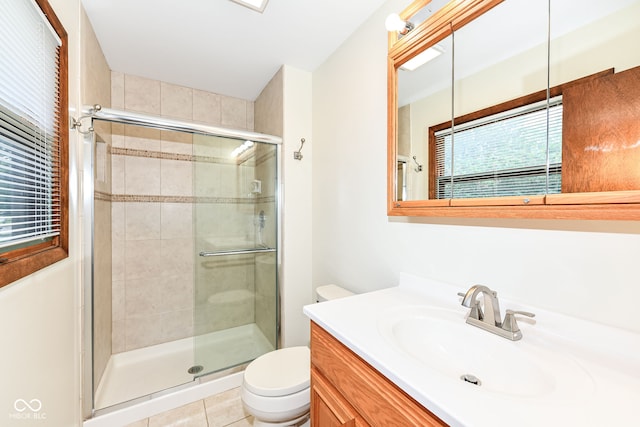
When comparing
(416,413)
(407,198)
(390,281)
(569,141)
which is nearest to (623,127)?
(569,141)

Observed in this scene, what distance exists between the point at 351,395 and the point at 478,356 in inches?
16.7

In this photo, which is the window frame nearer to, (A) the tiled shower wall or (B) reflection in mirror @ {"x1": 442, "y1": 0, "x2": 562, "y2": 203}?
(B) reflection in mirror @ {"x1": 442, "y1": 0, "x2": 562, "y2": 203}

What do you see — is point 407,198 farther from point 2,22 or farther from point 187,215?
point 187,215

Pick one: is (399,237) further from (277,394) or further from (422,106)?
(277,394)

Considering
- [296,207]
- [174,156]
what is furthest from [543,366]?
[174,156]

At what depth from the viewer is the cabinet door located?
810 millimetres

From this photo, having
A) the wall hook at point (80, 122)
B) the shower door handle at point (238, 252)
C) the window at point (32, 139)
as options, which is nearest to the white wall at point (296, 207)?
the shower door handle at point (238, 252)

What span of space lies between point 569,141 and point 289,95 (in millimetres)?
1738

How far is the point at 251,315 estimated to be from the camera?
2.15m

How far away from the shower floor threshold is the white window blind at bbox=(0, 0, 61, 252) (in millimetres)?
1254

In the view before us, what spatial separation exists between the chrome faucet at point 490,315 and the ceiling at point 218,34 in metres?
1.50

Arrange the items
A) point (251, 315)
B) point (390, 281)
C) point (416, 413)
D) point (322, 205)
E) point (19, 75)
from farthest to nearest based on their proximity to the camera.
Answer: point (251, 315)
point (322, 205)
point (390, 281)
point (19, 75)
point (416, 413)

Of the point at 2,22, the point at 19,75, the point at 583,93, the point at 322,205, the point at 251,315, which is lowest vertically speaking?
the point at 251,315

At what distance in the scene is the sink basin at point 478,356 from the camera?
63 centimetres
